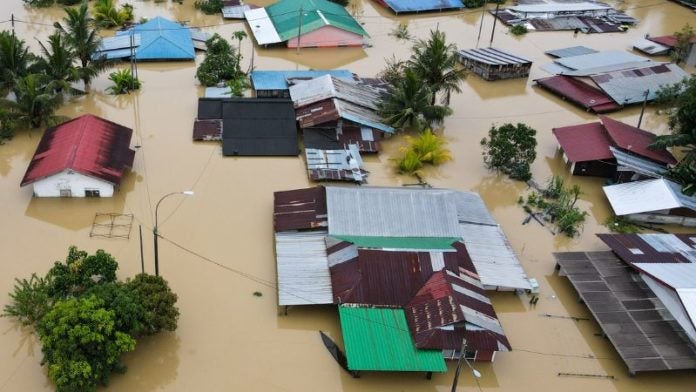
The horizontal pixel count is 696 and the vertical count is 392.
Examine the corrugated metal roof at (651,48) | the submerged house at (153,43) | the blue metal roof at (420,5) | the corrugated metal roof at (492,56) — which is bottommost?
the submerged house at (153,43)

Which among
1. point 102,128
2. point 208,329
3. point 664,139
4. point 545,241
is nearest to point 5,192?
point 102,128

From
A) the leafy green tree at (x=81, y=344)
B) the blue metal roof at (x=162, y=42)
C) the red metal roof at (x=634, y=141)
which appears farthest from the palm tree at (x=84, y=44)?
the red metal roof at (x=634, y=141)

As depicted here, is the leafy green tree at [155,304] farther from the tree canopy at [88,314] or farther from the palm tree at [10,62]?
the palm tree at [10,62]

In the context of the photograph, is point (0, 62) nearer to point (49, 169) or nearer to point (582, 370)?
point (49, 169)

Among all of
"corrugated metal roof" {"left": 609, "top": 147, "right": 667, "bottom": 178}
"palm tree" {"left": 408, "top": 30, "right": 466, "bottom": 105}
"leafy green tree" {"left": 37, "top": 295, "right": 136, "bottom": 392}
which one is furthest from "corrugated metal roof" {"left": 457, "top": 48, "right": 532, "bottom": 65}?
"leafy green tree" {"left": 37, "top": 295, "right": 136, "bottom": 392}

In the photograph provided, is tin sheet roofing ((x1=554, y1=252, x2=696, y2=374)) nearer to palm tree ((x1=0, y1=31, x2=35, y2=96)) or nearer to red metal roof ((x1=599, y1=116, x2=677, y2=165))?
red metal roof ((x1=599, y1=116, x2=677, y2=165))

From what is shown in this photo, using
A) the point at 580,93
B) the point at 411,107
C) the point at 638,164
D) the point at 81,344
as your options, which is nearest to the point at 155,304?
the point at 81,344
